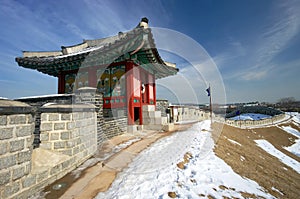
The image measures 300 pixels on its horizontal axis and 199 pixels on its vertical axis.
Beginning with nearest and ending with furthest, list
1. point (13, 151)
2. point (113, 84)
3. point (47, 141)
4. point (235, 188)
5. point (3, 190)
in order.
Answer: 1. point (3, 190)
2. point (13, 151)
3. point (235, 188)
4. point (47, 141)
5. point (113, 84)

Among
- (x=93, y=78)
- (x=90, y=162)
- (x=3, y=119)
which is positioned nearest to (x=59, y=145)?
(x=90, y=162)

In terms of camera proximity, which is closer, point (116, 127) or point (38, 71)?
point (116, 127)

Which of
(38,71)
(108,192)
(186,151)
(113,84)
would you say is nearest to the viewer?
(108,192)

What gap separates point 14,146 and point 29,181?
893 millimetres

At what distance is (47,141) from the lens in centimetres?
430

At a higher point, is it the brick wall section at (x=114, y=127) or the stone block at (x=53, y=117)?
the stone block at (x=53, y=117)

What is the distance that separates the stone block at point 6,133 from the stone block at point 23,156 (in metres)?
0.44

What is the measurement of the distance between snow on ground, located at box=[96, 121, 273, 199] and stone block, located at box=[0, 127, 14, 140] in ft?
6.83

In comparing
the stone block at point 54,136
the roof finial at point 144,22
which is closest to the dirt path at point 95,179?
the stone block at point 54,136

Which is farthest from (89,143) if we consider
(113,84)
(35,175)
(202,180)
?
(113,84)

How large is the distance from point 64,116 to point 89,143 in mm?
1610

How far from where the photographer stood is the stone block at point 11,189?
2607 millimetres

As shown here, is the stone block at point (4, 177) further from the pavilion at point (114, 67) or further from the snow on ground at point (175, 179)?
the pavilion at point (114, 67)

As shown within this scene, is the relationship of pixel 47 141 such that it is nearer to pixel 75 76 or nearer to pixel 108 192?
pixel 108 192
